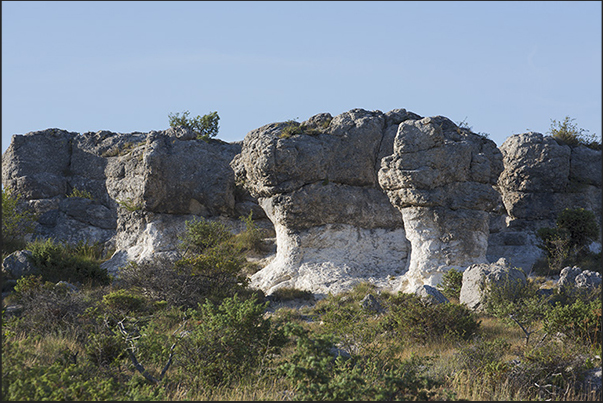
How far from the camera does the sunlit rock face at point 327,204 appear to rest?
20.4 m

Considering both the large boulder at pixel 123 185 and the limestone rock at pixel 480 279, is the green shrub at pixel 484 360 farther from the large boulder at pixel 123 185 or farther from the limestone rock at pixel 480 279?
the large boulder at pixel 123 185

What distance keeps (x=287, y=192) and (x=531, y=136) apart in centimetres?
1102

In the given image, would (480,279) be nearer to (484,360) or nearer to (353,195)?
(484,360)

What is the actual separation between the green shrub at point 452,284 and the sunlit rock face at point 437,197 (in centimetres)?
69

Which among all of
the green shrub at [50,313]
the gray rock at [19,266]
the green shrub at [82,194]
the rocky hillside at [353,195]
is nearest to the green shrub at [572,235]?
the rocky hillside at [353,195]

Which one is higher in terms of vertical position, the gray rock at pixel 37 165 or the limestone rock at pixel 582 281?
the gray rock at pixel 37 165

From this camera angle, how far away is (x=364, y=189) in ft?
70.7

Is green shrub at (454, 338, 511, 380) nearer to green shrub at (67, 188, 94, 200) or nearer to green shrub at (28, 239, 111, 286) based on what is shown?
green shrub at (28, 239, 111, 286)

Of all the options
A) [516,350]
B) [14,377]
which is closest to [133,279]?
[14,377]

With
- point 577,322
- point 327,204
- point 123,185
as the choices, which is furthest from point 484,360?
point 123,185

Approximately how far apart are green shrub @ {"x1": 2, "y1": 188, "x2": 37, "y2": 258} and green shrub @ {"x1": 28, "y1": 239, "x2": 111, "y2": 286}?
166 inches

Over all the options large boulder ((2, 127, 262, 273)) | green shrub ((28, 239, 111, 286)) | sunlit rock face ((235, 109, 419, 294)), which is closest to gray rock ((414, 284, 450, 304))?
sunlit rock face ((235, 109, 419, 294))

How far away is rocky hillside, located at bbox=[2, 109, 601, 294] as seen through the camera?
755 inches

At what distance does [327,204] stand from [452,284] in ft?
17.8
